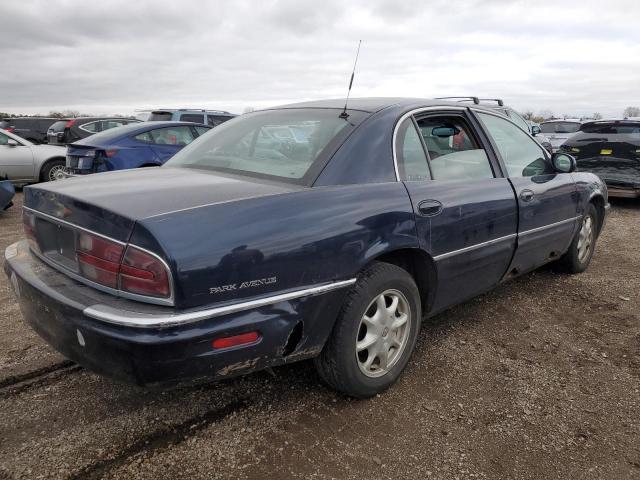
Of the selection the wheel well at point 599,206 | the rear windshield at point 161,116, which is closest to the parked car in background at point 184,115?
the rear windshield at point 161,116

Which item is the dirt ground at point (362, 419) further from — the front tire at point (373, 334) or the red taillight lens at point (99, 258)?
the red taillight lens at point (99, 258)

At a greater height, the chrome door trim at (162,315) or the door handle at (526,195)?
the door handle at (526,195)

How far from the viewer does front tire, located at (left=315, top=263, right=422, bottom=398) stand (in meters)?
2.37

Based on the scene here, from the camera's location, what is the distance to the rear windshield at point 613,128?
27.9ft

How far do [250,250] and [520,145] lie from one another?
109 inches

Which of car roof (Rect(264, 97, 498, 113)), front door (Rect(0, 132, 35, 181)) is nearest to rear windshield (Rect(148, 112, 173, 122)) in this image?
front door (Rect(0, 132, 35, 181))

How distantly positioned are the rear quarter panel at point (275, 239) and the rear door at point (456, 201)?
0.32 meters

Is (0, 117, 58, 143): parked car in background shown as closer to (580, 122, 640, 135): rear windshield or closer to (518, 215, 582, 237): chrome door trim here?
(580, 122, 640, 135): rear windshield

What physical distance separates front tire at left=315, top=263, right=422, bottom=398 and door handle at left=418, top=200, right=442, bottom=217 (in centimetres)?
34

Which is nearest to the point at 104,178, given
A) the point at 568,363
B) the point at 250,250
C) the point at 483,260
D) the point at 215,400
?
the point at 250,250

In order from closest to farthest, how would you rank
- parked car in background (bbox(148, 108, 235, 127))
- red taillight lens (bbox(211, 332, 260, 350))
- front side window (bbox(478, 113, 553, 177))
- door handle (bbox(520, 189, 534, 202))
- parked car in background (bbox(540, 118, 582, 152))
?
red taillight lens (bbox(211, 332, 260, 350)), door handle (bbox(520, 189, 534, 202)), front side window (bbox(478, 113, 553, 177)), parked car in background (bbox(148, 108, 235, 127)), parked car in background (bbox(540, 118, 582, 152))

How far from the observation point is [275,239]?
2.04 metres

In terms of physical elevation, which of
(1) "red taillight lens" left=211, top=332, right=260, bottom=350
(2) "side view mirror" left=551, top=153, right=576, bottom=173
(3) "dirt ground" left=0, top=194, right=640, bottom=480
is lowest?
(3) "dirt ground" left=0, top=194, right=640, bottom=480

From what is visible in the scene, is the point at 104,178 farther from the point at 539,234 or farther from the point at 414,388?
the point at 539,234
